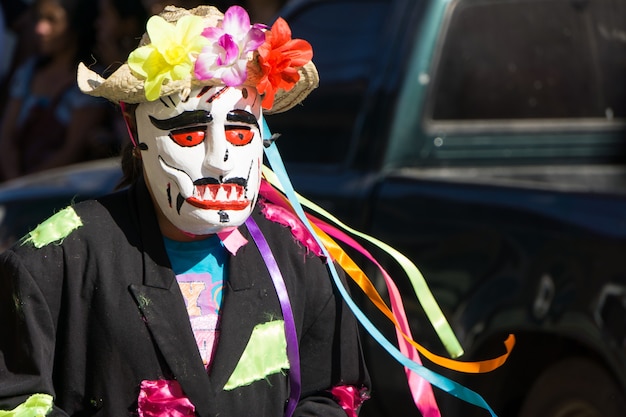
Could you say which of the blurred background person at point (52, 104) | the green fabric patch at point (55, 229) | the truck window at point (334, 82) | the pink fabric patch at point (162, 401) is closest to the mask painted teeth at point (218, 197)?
the green fabric patch at point (55, 229)

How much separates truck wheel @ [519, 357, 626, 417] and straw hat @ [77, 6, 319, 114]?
4.81 feet

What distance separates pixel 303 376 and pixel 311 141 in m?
2.09

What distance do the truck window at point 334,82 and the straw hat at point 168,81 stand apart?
5.88ft

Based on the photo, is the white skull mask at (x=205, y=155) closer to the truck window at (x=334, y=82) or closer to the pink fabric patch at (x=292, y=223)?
the pink fabric patch at (x=292, y=223)

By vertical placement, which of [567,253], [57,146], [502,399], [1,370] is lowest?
[57,146]

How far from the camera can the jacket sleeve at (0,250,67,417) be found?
2.35 metres

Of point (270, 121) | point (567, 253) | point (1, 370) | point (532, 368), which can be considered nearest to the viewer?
point (1, 370)

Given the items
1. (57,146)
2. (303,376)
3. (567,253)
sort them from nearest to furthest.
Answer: (303,376)
(567,253)
(57,146)

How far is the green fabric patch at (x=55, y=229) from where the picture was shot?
245cm

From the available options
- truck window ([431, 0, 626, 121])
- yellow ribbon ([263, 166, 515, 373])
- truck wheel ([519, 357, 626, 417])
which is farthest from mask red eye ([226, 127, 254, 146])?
A: truck window ([431, 0, 626, 121])

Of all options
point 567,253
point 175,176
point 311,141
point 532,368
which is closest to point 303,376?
point 175,176

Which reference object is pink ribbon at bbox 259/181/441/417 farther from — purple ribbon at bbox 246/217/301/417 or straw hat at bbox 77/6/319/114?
straw hat at bbox 77/6/319/114

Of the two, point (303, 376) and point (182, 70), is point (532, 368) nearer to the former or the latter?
point (303, 376)

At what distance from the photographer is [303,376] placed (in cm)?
264
